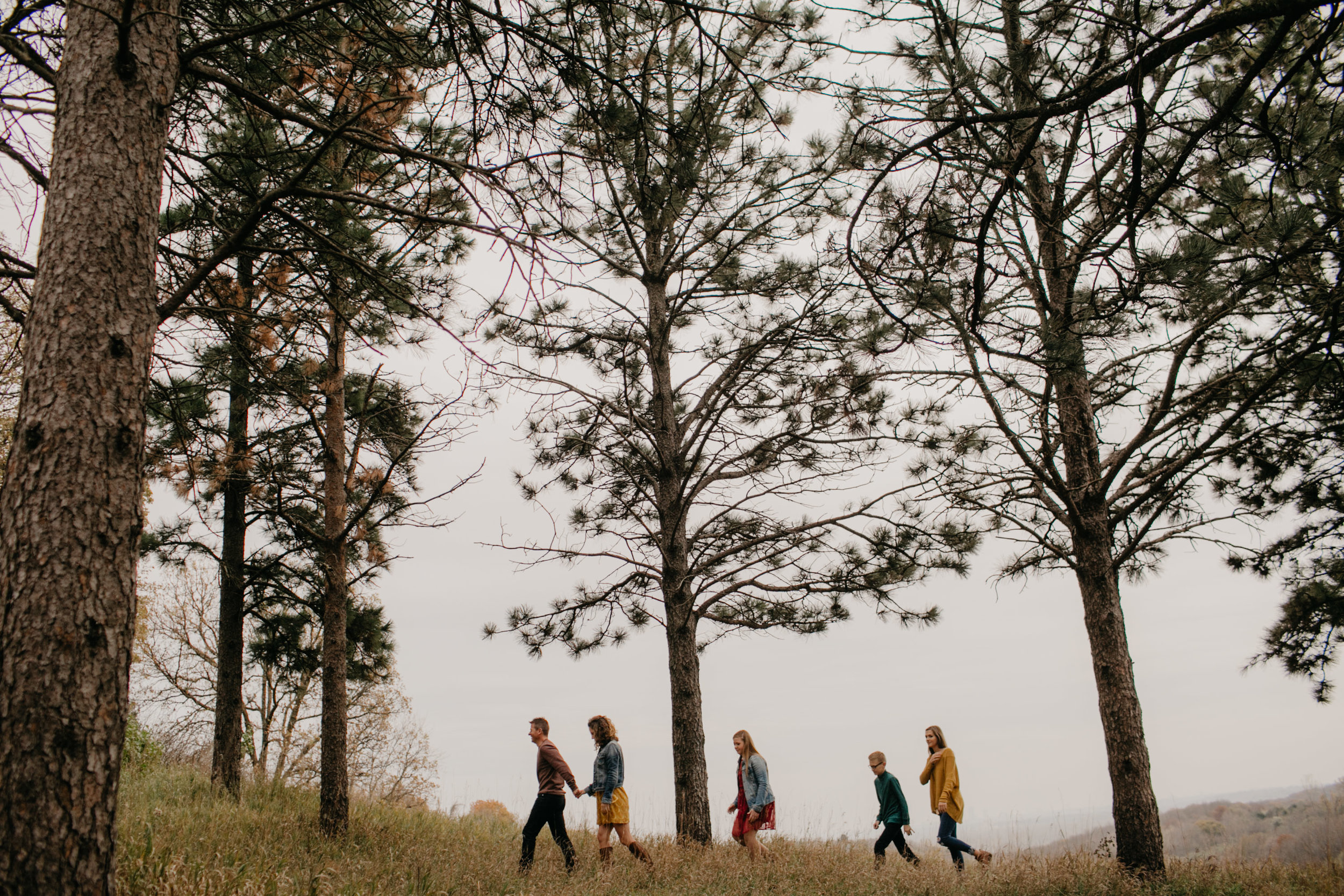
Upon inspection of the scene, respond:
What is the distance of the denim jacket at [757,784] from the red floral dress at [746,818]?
6 centimetres

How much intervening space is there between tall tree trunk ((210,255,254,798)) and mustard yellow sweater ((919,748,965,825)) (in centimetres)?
759

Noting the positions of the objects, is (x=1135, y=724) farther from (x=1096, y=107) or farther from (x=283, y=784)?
(x=283, y=784)

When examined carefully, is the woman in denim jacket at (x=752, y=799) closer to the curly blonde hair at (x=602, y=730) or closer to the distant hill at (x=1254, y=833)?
the curly blonde hair at (x=602, y=730)

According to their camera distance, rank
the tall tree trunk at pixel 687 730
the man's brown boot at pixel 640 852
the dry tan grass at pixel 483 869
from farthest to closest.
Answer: the tall tree trunk at pixel 687 730 < the man's brown boot at pixel 640 852 < the dry tan grass at pixel 483 869

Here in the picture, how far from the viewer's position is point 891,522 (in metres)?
8.88

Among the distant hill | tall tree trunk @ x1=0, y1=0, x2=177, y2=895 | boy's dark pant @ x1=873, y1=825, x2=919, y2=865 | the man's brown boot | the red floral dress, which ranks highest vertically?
tall tree trunk @ x1=0, y1=0, x2=177, y2=895

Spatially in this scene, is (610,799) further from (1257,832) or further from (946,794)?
(1257,832)

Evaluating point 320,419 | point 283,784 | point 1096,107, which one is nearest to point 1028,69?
point 1096,107

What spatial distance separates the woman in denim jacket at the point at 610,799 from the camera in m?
7.43

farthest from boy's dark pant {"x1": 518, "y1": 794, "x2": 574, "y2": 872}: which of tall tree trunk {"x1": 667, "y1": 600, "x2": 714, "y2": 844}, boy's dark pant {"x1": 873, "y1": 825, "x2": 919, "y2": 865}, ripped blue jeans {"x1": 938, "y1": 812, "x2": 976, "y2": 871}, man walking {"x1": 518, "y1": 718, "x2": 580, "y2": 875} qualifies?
ripped blue jeans {"x1": 938, "y1": 812, "x2": 976, "y2": 871}

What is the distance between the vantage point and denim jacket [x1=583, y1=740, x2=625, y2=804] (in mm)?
7543

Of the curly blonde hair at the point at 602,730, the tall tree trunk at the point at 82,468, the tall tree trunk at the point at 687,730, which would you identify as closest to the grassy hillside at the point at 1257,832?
the tall tree trunk at the point at 687,730

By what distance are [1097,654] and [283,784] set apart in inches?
387

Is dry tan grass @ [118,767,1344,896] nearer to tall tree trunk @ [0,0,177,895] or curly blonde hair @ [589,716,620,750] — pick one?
curly blonde hair @ [589,716,620,750]
